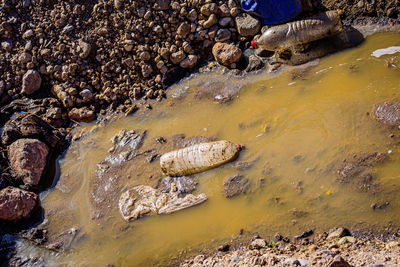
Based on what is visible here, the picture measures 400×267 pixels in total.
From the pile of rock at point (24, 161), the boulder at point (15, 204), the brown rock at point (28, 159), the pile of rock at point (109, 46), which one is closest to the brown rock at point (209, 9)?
the pile of rock at point (109, 46)

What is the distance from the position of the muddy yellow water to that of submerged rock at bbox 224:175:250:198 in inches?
3.4

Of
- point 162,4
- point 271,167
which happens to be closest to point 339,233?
point 271,167

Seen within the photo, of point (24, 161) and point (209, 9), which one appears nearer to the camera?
point (24, 161)

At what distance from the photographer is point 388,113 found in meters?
5.20

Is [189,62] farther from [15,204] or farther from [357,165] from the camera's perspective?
[15,204]

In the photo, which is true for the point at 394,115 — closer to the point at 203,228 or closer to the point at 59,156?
the point at 203,228

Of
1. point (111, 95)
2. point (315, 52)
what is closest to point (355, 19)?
point (315, 52)

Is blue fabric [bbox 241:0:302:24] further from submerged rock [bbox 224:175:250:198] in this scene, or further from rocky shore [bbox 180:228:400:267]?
rocky shore [bbox 180:228:400:267]

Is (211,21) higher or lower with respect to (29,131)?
higher

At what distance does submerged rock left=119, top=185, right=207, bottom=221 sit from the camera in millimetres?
5648

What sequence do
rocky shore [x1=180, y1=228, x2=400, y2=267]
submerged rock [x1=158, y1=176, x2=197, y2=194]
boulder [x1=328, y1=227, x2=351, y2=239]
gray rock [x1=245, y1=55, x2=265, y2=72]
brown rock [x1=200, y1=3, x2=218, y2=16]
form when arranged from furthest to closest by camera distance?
1. brown rock [x1=200, y1=3, x2=218, y2=16]
2. gray rock [x1=245, y1=55, x2=265, y2=72]
3. submerged rock [x1=158, y1=176, x2=197, y2=194]
4. boulder [x1=328, y1=227, x2=351, y2=239]
5. rocky shore [x1=180, y1=228, x2=400, y2=267]

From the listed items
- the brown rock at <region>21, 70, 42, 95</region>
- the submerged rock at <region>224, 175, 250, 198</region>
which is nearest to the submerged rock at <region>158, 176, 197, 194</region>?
the submerged rock at <region>224, 175, 250, 198</region>

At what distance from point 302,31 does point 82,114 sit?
16.7ft

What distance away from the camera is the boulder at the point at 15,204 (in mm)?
6184
